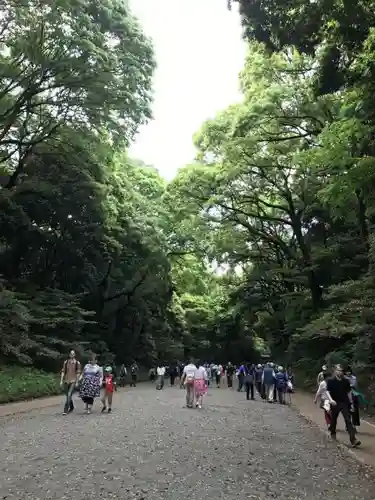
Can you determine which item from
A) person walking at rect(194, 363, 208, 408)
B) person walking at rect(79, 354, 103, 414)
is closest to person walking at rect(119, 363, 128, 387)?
person walking at rect(194, 363, 208, 408)

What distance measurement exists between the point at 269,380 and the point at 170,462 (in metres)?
15.1

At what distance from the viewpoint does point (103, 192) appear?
24609mm

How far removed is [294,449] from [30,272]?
851 inches

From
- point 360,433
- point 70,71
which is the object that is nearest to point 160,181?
point 70,71

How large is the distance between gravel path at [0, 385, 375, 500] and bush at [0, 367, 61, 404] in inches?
185

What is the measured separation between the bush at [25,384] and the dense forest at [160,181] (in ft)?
2.45

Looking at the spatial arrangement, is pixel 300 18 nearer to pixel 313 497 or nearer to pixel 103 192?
pixel 313 497

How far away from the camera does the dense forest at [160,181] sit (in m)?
11.4

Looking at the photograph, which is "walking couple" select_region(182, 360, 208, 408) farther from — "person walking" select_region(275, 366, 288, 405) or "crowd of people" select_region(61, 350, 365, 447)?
"person walking" select_region(275, 366, 288, 405)

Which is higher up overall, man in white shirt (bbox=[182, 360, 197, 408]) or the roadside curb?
man in white shirt (bbox=[182, 360, 197, 408])

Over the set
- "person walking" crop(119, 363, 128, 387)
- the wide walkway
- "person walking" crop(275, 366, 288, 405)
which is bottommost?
the wide walkway

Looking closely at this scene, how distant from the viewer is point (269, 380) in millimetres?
22281

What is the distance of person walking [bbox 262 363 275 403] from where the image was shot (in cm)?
2176

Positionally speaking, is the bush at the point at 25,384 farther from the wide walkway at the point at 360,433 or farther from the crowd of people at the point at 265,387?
the wide walkway at the point at 360,433
